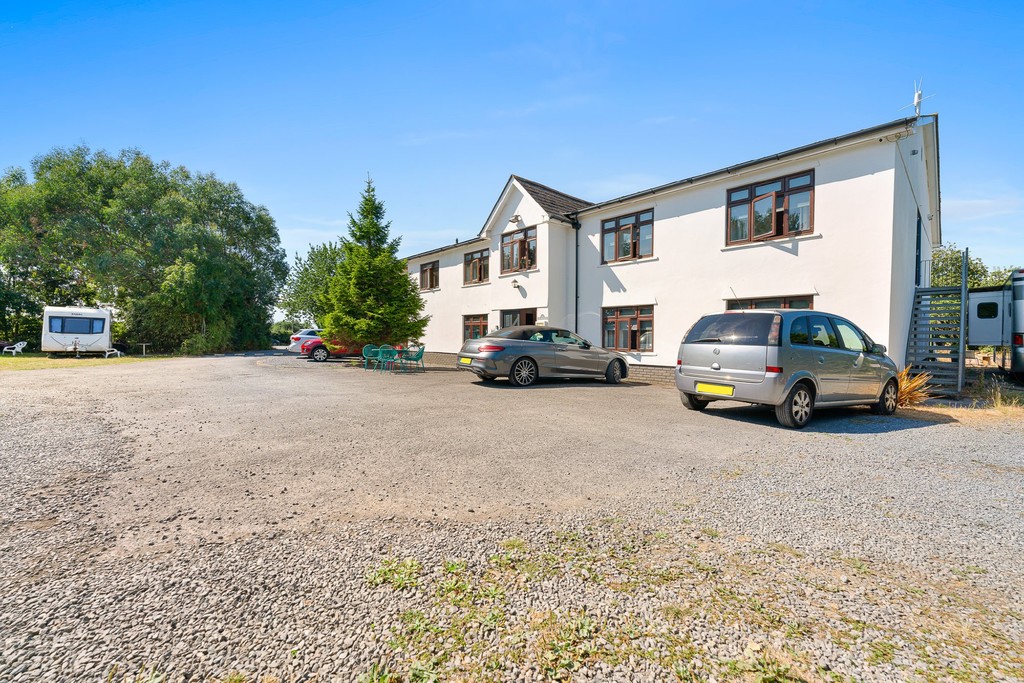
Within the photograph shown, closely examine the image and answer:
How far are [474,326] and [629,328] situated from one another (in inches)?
341

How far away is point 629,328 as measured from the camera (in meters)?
15.8

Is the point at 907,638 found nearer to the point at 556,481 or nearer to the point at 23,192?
the point at 556,481

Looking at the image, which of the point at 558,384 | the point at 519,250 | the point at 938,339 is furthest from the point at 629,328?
the point at 938,339

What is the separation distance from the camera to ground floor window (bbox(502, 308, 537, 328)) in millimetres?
18519

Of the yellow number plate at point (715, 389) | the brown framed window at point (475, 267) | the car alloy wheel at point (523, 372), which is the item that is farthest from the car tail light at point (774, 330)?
the brown framed window at point (475, 267)

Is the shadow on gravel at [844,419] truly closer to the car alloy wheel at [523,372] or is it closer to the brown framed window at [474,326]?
the car alloy wheel at [523,372]

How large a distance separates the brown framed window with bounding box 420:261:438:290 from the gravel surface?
19.2 m

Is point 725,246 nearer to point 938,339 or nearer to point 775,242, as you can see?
point 775,242

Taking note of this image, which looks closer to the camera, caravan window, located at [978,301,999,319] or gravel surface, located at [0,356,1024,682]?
gravel surface, located at [0,356,1024,682]

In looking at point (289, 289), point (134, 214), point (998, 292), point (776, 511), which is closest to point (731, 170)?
point (998, 292)

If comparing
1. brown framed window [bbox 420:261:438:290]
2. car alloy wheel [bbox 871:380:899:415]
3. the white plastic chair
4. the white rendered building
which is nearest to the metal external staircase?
the white rendered building

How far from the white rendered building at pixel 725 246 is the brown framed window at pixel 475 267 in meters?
0.10

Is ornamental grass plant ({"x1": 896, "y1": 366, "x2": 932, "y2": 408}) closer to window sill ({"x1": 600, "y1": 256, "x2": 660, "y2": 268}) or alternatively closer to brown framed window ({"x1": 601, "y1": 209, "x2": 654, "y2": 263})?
window sill ({"x1": 600, "y1": 256, "x2": 660, "y2": 268})

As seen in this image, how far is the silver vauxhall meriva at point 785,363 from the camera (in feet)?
23.7
